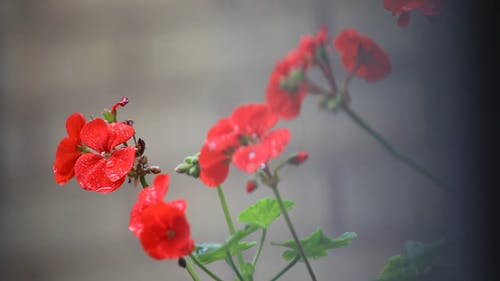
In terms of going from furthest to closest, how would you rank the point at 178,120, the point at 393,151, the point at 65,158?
the point at 178,120 → the point at 65,158 → the point at 393,151

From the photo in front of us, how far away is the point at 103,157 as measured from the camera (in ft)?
1.75

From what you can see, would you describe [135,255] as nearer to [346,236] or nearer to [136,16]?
[136,16]

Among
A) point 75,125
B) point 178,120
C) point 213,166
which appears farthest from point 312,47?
point 178,120

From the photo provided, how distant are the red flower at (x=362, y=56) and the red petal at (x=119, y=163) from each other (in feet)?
0.61

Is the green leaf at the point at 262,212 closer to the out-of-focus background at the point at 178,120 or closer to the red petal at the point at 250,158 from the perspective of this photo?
the red petal at the point at 250,158

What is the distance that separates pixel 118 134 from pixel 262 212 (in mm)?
134

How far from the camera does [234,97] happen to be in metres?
1.23

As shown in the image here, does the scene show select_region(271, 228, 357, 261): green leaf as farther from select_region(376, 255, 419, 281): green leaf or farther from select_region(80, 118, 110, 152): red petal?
select_region(80, 118, 110, 152): red petal

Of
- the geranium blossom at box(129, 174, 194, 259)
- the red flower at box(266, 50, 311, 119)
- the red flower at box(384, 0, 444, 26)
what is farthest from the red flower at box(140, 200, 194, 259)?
the red flower at box(384, 0, 444, 26)

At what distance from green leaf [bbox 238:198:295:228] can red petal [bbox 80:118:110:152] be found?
5.1 inches

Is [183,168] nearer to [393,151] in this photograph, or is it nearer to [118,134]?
[118,134]

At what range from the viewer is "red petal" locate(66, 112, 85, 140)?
55cm

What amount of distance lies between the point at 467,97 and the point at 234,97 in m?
0.81

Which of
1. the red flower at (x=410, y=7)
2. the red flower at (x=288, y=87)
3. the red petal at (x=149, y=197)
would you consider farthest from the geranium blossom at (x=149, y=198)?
the red flower at (x=410, y=7)
